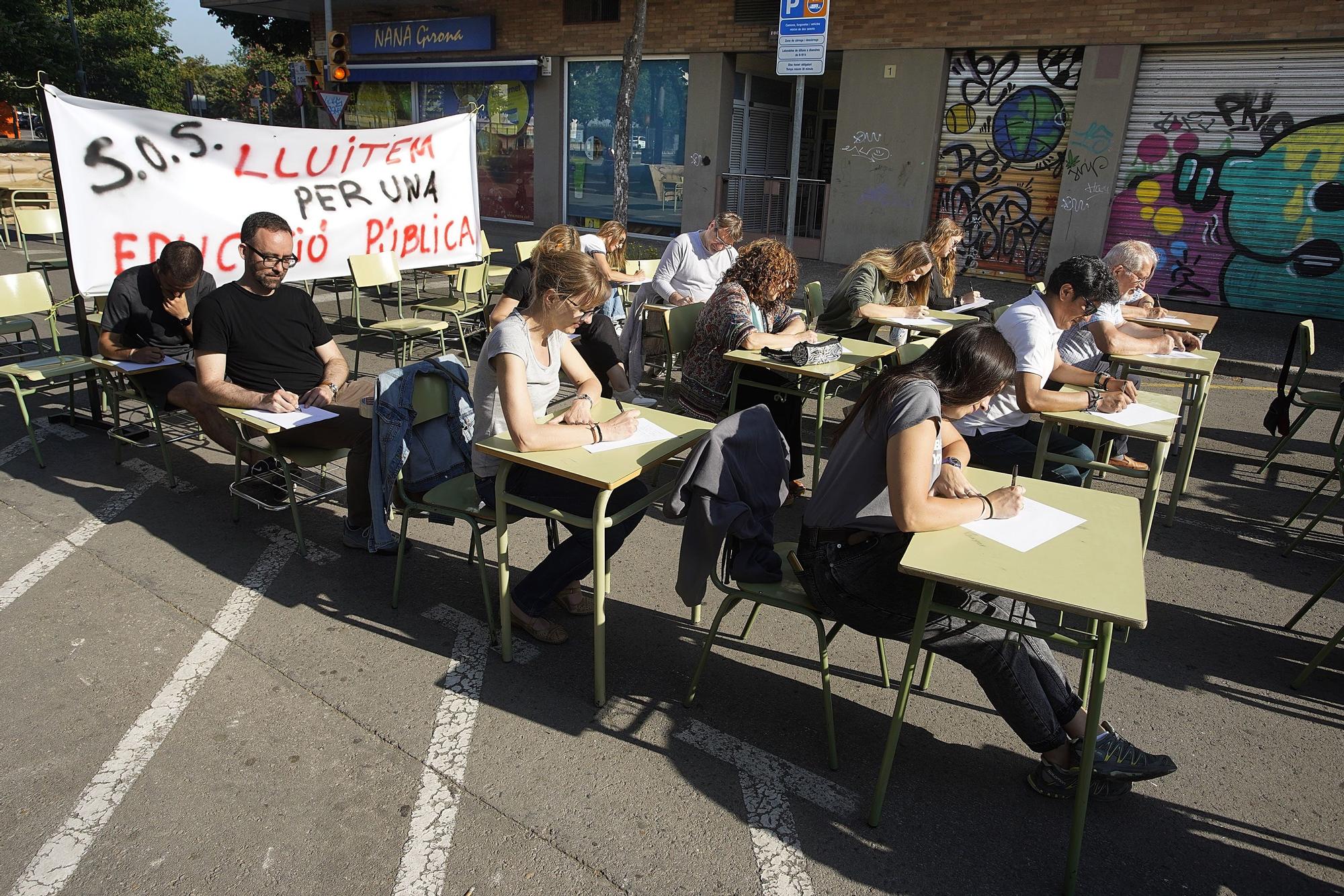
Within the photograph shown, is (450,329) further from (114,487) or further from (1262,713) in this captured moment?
(1262,713)

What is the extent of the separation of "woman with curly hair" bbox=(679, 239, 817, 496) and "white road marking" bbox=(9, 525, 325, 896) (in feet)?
8.26

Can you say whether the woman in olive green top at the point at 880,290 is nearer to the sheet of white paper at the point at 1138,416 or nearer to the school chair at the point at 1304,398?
the sheet of white paper at the point at 1138,416

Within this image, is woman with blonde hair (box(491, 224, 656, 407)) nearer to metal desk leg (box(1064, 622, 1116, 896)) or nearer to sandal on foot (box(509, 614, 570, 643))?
sandal on foot (box(509, 614, 570, 643))

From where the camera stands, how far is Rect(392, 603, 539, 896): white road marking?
2494mm

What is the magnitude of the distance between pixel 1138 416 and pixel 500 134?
1693cm

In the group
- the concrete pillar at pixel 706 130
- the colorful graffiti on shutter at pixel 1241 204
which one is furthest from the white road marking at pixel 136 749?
the concrete pillar at pixel 706 130

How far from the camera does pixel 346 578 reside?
419cm

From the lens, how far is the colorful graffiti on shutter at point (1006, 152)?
12.5 metres

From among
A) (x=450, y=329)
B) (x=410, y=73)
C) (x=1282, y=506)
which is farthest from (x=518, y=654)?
(x=410, y=73)

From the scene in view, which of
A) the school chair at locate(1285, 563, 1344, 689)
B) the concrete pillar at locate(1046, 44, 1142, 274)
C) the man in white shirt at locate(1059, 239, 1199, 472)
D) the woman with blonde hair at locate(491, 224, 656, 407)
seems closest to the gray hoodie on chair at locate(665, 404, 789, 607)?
the school chair at locate(1285, 563, 1344, 689)

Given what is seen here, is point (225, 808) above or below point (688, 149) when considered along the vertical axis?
below

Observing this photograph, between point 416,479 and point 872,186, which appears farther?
point 872,186

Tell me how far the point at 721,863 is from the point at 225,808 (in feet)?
5.06

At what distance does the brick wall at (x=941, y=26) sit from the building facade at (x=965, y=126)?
3cm
